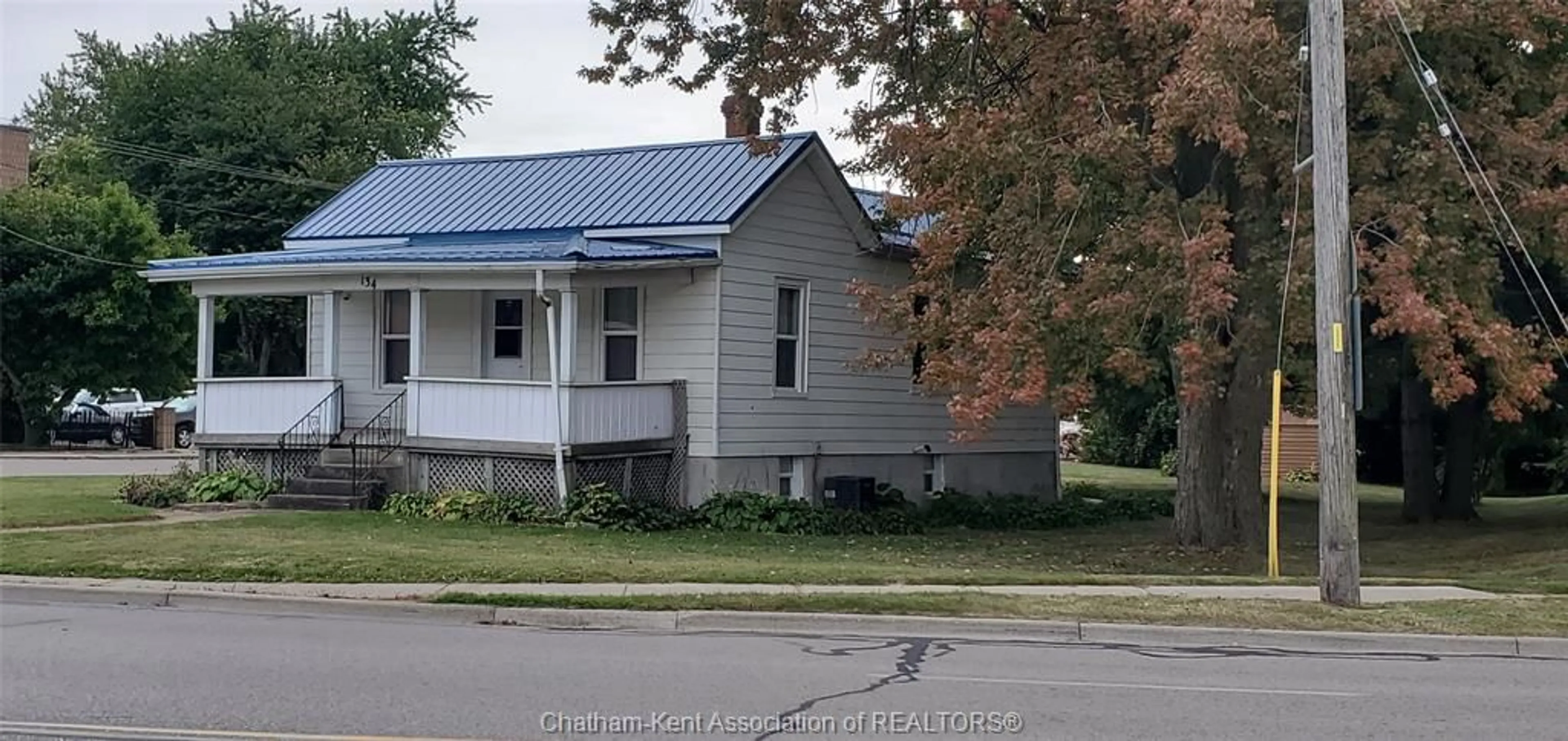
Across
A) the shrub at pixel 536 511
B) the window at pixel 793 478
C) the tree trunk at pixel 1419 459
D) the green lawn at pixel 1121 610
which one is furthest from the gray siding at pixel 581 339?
the tree trunk at pixel 1419 459

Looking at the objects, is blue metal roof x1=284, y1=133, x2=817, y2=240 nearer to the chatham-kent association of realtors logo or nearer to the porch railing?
the porch railing

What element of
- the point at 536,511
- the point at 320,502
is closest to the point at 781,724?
the point at 536,511

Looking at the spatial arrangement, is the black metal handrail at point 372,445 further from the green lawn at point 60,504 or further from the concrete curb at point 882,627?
the concrete curb at point 882,627

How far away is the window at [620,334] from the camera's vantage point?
2381cm

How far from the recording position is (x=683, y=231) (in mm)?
23109

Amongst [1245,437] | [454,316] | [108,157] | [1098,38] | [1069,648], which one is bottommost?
[1069,648]

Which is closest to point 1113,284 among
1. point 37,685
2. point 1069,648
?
point 1069,648

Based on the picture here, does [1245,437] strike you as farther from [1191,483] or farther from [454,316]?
[454,316]

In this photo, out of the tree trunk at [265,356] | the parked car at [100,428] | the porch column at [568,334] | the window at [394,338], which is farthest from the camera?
the tree trunk at [265,356]

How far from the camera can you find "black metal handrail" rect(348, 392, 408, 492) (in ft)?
72.5

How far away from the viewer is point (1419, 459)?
28641 mm

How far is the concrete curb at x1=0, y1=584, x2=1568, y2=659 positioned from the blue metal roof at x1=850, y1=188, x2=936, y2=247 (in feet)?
38.9

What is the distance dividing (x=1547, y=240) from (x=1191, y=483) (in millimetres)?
5204

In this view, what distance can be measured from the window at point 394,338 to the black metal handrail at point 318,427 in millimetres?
1325
